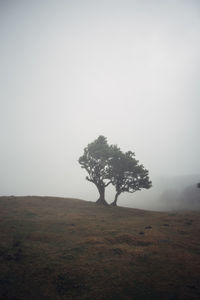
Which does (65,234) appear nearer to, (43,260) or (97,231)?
(97,231)

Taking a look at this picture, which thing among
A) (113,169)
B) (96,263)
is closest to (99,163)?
Result: (113,169)

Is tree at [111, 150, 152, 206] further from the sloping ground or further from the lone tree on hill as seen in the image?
the sloping ground

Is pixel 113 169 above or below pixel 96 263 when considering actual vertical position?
above

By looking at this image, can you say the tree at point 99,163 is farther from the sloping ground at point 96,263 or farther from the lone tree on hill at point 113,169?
the sloping ground at point 96,263

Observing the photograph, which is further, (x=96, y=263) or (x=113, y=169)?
(x=113, y=169)

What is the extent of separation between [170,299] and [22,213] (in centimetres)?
2206

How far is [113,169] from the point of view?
38812 millimetres

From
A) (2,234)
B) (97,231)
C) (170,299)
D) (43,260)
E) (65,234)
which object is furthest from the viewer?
(97,231)

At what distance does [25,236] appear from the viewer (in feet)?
50.5

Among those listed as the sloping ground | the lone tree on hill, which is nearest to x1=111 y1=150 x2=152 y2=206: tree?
the lone tree on hill

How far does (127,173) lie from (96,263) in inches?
1153

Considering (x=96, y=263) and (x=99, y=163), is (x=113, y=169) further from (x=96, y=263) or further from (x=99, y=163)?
(x=96, y=263)

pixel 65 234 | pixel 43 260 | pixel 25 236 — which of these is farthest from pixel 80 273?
pixel 25 236

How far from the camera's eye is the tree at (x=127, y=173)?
38812 mm
